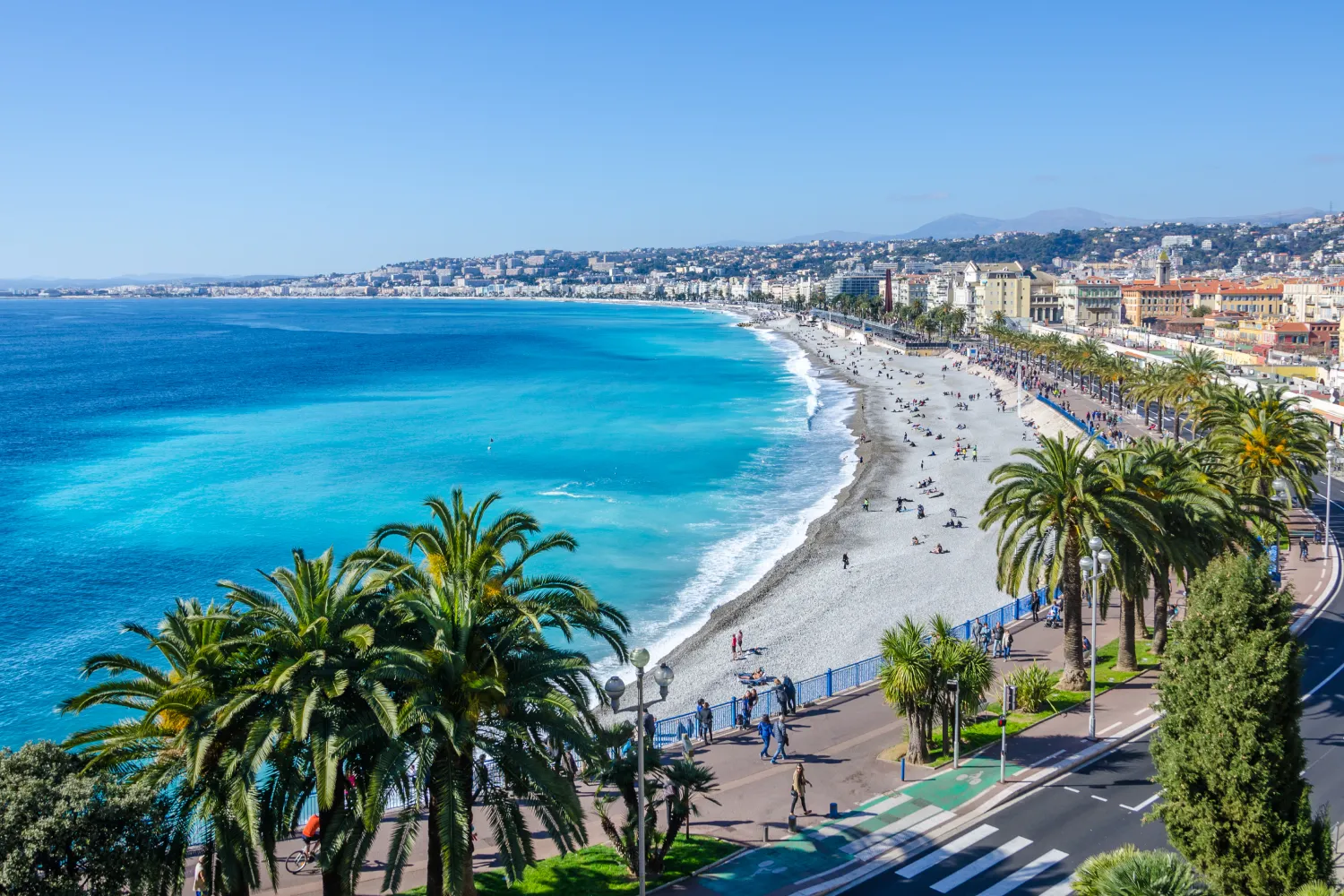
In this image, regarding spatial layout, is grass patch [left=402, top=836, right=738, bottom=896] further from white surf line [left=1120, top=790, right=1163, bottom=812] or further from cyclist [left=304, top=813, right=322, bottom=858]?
white surf line [left=1120, top=790, right=1163, bottom=812]

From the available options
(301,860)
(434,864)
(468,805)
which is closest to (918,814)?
(468,805)

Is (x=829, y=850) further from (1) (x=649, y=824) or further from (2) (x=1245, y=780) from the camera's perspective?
(2) (x=1245, y=780)

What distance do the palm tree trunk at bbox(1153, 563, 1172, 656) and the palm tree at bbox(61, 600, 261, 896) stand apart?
19893 mm

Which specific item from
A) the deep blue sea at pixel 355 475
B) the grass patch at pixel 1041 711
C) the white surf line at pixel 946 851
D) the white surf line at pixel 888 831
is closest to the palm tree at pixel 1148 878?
the white surf line at pixel 946 851

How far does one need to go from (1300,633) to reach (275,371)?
129 meters

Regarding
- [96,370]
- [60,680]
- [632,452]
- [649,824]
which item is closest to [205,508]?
[60,680]

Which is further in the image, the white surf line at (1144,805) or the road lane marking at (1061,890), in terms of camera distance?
the white surf line at (1144,805)

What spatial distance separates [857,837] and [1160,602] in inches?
486

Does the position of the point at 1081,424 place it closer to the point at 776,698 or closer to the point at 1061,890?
the point at 776,698

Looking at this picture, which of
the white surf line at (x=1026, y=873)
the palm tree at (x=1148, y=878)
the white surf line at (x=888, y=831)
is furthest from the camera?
the white surf line at (x=888, y=831)

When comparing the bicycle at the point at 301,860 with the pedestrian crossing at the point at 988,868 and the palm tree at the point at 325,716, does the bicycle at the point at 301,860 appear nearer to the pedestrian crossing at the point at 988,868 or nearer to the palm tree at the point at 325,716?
the palm tree at the point at 325,716

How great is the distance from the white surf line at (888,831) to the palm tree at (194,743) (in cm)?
900

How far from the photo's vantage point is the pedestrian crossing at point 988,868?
14.8 m

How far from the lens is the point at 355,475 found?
63.4 m
